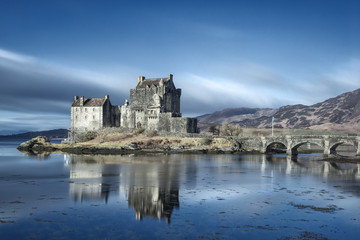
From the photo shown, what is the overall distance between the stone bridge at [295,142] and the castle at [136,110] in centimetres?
Result: 1222

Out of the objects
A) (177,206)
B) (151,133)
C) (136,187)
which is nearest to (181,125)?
(151,133)

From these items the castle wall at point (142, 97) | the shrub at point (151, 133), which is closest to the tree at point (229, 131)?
the castle wall at point (142, 97)

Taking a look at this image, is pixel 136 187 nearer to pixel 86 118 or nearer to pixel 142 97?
pixel 142 97

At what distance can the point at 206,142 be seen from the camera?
6569 cm

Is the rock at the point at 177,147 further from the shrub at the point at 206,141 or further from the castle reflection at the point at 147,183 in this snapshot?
the castle reflection at the point at 147,183

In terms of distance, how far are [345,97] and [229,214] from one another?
190 meters

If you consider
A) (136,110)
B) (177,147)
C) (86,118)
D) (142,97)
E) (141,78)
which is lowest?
(177,147)

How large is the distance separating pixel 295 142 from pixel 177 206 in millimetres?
45243

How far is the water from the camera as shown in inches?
614

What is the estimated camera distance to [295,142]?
61.2 meters

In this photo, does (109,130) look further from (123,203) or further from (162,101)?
(123,203)

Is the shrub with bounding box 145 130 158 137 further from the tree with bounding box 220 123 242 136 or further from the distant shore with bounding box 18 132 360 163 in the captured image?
the tree with bounding box 220 123 242 136

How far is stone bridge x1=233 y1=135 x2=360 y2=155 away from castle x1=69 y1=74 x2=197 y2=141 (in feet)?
40.1

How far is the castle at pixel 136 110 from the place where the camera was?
73438mm
